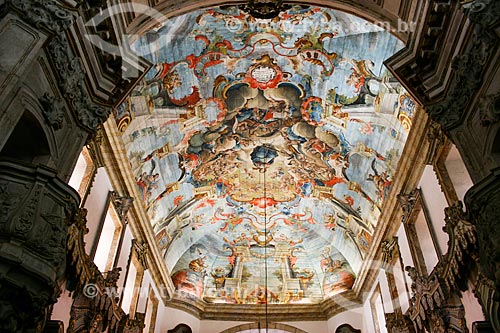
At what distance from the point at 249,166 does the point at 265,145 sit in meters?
1.33

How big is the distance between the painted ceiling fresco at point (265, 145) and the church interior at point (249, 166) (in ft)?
0.21

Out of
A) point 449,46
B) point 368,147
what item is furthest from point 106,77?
point 368,147

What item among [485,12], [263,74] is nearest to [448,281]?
[485,12]

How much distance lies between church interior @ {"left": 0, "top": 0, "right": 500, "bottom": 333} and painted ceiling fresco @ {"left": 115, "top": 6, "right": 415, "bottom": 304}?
0.21ft

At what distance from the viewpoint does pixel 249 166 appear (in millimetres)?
16578

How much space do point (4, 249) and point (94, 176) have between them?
5.57 meters

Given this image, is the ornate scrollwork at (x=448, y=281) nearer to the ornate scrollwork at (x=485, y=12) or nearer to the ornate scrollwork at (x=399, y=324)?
the ornate scrollwork at (x=399, y=324)

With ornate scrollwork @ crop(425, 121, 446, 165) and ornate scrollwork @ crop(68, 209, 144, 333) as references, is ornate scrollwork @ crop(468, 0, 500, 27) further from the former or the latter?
ornate scrollwork @ crop(68, 209, 144, 333)

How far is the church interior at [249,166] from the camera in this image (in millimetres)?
6227

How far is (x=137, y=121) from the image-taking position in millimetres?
12797

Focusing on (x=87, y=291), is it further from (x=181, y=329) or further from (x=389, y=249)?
(x=181, y=329)

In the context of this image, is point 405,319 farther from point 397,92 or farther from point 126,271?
point 126,271

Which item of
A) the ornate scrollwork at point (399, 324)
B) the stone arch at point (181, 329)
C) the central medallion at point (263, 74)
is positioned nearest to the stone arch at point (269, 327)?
the stone arch at point (181, 329)

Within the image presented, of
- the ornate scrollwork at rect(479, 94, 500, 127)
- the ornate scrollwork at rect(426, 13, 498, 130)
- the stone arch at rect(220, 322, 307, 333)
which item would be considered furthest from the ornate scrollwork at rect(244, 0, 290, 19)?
the stone arch at rect(220, 322, 307, 333)
